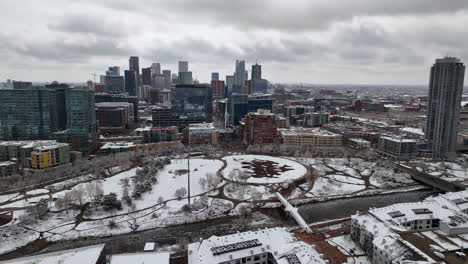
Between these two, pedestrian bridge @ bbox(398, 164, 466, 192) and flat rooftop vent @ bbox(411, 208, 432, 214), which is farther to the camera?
pedestrian bridge @ bbox(398, 164, 466, 192)

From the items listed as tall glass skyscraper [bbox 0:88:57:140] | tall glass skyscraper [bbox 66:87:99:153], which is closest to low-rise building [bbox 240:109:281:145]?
tall glass skyscraper [bbox 66:87:99:153]

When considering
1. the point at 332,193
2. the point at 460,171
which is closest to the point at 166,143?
the point at 332,193

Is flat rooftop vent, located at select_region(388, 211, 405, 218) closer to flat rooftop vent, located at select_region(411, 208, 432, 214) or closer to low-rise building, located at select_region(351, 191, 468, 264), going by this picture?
low-rise building, located at select_region(351, 191, 468, 264)

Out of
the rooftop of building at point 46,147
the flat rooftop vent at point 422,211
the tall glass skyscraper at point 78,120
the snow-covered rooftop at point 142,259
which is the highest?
the tall glass skyscraper at point 78,120

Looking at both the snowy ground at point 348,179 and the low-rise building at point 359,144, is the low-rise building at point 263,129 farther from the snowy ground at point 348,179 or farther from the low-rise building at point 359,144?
the low-rise building at point 359,144

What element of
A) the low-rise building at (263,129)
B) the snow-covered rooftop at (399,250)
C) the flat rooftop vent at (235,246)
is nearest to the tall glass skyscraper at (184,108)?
the low-rise building at (263,129)

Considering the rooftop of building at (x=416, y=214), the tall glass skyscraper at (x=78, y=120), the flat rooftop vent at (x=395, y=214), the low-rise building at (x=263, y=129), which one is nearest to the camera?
the rooftop of building at (x=416, y=214)
